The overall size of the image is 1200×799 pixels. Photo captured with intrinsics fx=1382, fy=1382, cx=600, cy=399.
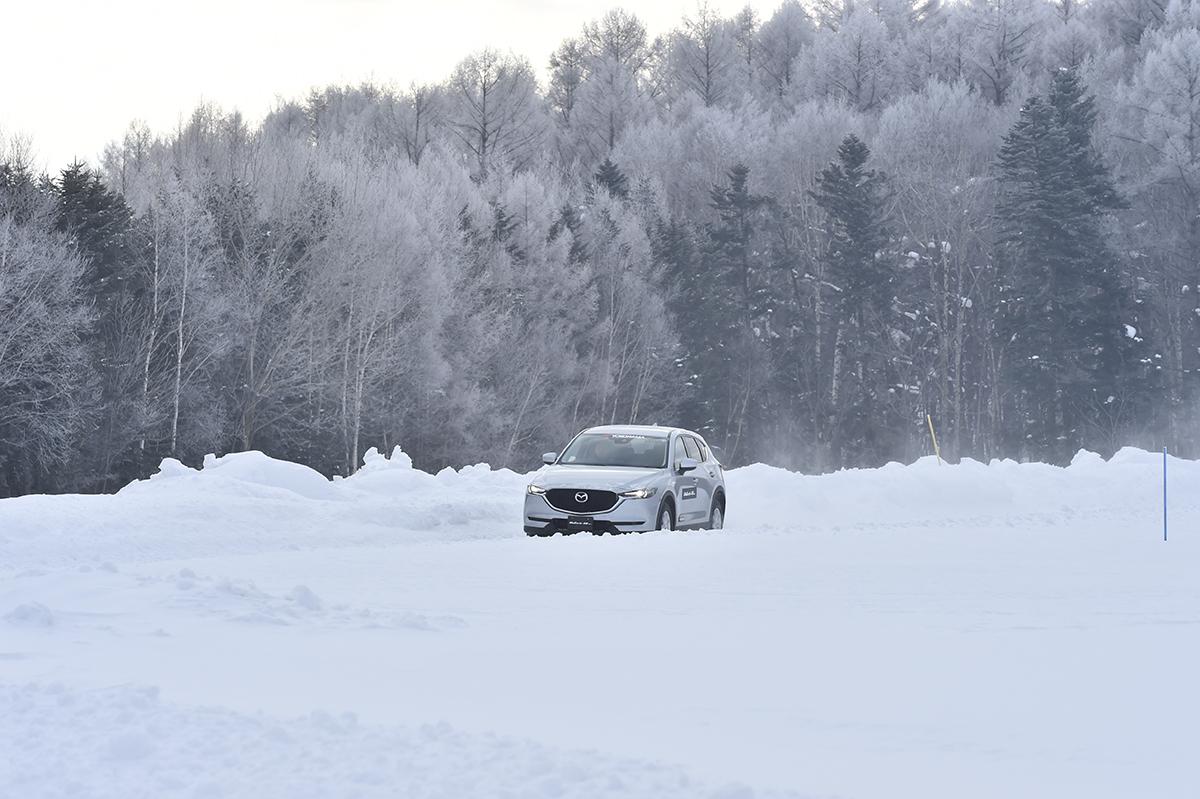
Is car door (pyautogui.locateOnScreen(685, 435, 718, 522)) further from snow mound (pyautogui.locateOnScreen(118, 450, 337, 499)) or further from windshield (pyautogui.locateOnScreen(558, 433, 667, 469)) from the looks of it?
snow mound (pyautogui.locateOnScreen(118, 450, 337, 499))

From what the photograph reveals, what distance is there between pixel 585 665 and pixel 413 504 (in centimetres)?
1266

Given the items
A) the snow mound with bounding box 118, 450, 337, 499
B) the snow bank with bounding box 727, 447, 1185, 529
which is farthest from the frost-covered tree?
the snow mound with bounding box 118, 450, 337, 499

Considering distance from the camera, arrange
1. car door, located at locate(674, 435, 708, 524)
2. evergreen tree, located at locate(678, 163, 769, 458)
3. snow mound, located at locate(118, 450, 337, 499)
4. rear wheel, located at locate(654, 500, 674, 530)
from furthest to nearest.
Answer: evergreen tree, located at locate(678, 163, 769, 458), snow mound, located at locate(118, 450, 337, 499), car door, located at locate(674, 435, 708, 524), rear wheel, located at locate(654, 500, 674, 530)

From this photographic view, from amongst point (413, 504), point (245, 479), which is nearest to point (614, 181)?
point (245, 479)

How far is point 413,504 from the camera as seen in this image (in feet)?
67.9

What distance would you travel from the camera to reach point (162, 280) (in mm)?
42094

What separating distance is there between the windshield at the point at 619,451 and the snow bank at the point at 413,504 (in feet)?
6.50

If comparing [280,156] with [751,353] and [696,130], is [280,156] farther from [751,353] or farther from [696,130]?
[696,130]

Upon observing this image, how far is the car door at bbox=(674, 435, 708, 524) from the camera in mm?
17141

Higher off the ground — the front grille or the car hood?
the car hood

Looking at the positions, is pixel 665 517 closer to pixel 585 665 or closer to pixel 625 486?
pixel 625 486

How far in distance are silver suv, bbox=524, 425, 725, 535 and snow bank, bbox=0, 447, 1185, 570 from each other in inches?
79.1

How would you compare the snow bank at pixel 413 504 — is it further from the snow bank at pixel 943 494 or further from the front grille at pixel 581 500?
the front grille at pixel 581 500

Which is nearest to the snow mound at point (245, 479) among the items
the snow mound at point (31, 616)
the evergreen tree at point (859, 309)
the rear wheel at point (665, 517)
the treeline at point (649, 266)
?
the rear wheel at point (665, 517)
